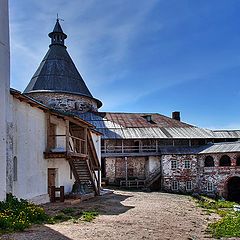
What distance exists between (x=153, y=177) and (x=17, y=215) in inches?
984

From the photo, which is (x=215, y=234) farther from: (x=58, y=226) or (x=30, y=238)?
(x=30, y=238)

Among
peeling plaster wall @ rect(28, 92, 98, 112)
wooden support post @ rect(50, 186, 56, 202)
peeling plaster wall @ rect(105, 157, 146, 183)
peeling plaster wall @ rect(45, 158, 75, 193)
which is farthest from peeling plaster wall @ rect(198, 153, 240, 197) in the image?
wooden support post @ rect(50, 186, 56, 202)

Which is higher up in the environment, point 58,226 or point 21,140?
point 21,140

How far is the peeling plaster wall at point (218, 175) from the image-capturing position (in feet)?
105

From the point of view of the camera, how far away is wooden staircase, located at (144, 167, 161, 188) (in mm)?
34081

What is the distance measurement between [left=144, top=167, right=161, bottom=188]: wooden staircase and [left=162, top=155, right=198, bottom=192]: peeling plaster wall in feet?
1.97

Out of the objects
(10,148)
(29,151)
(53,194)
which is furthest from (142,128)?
(10,148)

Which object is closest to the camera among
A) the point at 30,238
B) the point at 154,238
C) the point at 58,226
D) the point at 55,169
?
the point at 30,238

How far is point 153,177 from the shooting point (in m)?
34.5

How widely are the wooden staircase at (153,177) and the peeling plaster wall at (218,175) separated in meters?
4.01

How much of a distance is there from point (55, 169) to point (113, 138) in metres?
16.9

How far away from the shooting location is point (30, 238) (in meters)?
8.22

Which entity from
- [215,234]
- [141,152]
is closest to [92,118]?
[141,152]

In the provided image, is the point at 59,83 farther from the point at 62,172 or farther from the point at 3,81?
the point at 3,81
